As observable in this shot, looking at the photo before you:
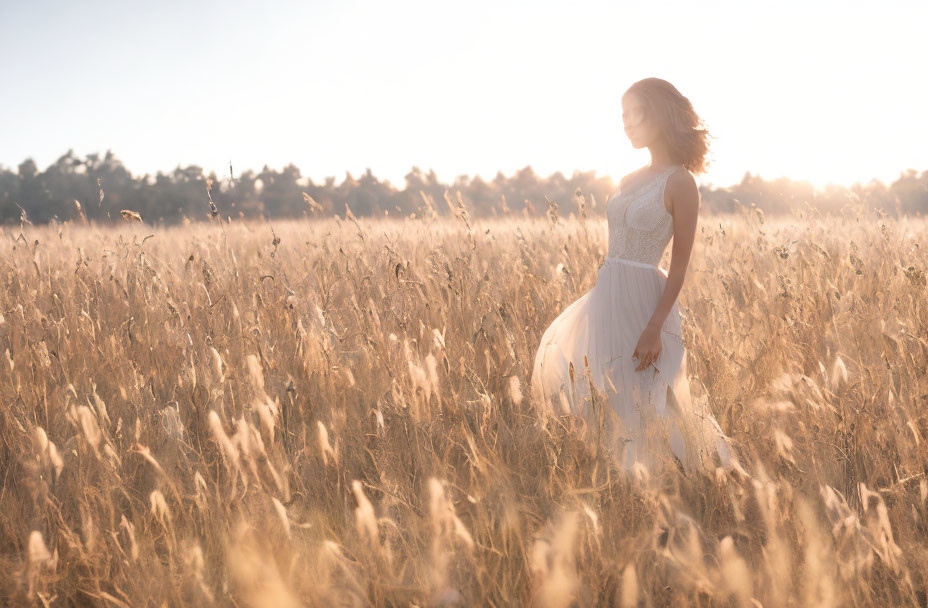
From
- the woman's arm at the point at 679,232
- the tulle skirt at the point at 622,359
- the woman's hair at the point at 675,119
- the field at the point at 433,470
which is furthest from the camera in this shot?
the woman's hair at the point at 675,119

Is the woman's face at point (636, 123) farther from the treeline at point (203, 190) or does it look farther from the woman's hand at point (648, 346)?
the treeline at point (203, 190)

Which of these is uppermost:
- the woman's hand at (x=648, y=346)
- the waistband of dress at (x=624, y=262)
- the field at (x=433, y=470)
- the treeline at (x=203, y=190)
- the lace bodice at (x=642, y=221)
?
the treeline at (x=203, y=190)

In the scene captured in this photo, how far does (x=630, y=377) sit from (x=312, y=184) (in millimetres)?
26616

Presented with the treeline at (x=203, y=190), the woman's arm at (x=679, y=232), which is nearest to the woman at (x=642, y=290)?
the woman's arm at (x=679, y=232)

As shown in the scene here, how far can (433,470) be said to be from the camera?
1.48 m

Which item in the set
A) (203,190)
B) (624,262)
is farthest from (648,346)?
(203,190)

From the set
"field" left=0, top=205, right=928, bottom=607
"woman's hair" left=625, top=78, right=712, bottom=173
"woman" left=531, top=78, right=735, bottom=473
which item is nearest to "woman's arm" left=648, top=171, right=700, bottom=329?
"woman" left=531, top=78, right=735, bottom=473

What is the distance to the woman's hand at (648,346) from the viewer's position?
1.99 m

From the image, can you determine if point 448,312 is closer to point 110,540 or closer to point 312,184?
point 110,540

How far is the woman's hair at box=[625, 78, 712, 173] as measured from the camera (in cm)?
209

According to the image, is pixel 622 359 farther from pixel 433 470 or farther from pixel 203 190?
pixel 203 190

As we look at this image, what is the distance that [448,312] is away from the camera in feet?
9.05

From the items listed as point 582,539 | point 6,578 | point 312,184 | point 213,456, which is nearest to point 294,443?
point 213,456

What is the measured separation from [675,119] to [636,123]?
0.45ft
